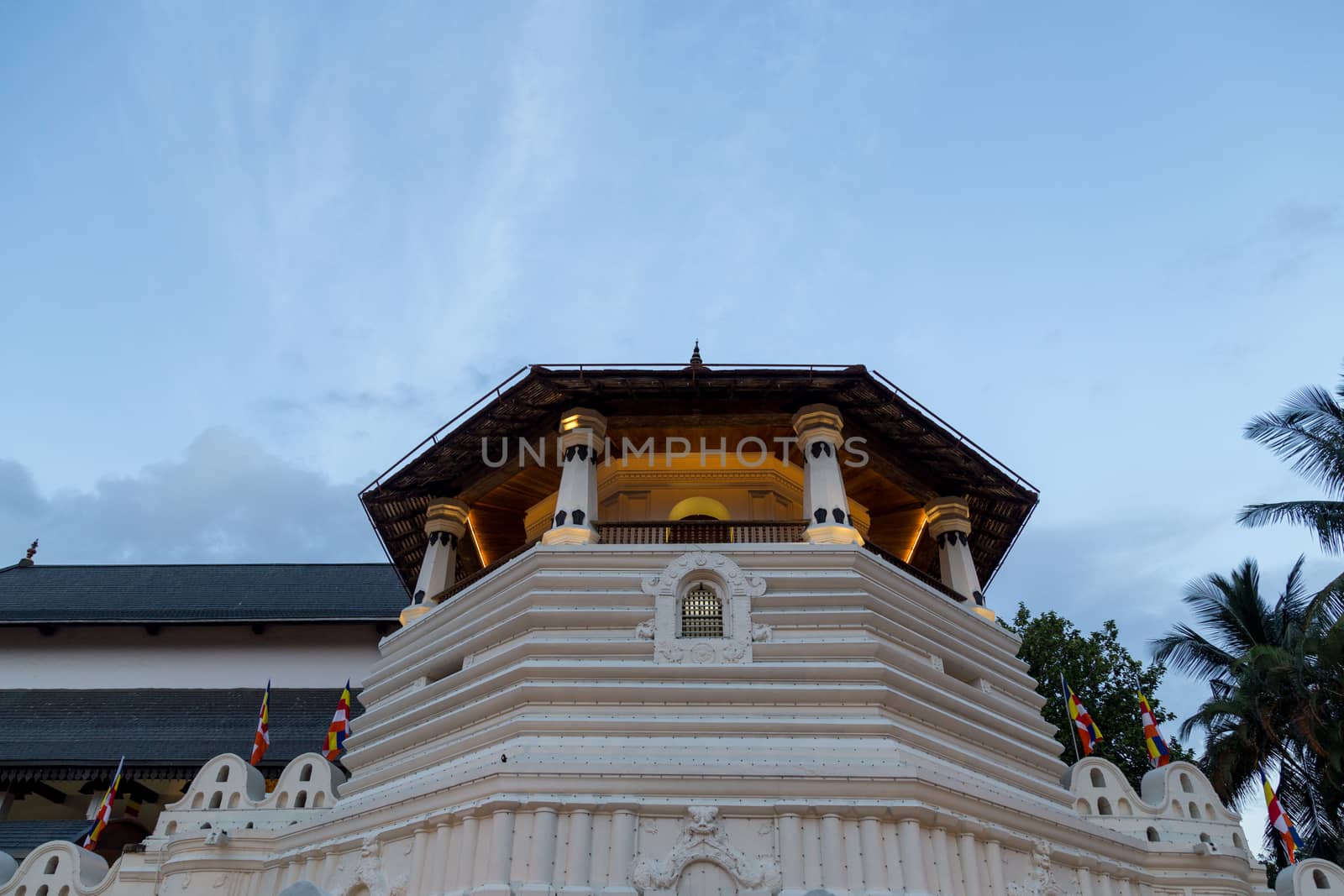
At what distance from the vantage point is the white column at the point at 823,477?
54.3 ft

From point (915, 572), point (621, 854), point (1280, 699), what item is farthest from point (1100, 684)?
point (621, 854)

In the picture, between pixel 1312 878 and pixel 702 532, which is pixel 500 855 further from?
pixel 1312 878

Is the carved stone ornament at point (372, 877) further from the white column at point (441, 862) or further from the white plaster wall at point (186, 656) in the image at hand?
the white plaster wall at point (186, 656)

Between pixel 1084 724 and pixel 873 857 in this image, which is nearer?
pixel 873 857

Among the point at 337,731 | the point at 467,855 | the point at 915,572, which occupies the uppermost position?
the point at 915,572

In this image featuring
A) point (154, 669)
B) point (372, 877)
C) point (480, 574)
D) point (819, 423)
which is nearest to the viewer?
point (372, 877)

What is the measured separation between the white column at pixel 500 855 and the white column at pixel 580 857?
726mm

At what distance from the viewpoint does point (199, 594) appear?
104ft

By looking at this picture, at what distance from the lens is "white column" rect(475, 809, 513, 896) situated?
1225cm

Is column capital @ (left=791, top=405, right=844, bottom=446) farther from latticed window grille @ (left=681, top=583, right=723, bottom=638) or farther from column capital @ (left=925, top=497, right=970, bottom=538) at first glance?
latticed window grille @ (left=681, top=583, right=723, bottom=638)

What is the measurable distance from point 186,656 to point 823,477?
20389mm

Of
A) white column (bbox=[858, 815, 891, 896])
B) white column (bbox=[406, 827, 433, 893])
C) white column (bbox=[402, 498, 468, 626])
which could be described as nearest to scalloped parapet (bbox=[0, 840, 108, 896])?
white column (bbox=[402, 498, 468, 626])

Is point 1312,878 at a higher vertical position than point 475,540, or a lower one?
lower

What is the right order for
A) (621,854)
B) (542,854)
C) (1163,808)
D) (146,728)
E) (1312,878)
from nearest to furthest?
(542,854)
(621,854)
(1312,878)
(1163,808)
(146,728)
